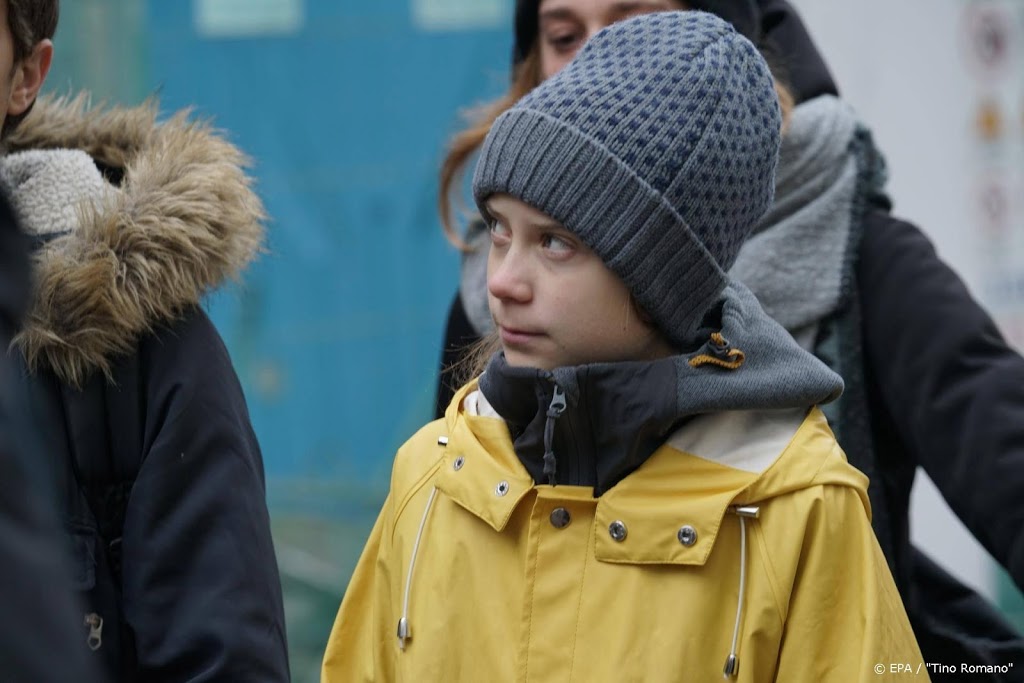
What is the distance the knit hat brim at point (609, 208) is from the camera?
76.6 inches

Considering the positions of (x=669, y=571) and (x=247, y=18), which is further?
(x=247, y=18)

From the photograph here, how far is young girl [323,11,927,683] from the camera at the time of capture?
6.00 ft

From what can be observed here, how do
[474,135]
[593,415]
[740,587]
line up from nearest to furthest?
1. [740,587]
2. [593,415]
3. [474,135]

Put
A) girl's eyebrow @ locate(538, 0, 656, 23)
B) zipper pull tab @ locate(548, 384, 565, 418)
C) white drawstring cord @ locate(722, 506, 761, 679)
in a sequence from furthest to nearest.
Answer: girl's eyebrow @ locate(538, 0, 656, 23) → zipper pull tab @ locate(548, 384, 565, 418) → white drawstring cord @ locate(722, 506, 761, 679)

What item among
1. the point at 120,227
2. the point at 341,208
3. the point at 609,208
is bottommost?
the point at 341,208

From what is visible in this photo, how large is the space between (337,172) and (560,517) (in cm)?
309

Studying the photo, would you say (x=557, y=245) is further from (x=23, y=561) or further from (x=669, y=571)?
(x=23, y=561)

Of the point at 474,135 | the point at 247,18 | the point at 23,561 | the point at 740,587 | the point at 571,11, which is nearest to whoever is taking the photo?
the point at 23,561

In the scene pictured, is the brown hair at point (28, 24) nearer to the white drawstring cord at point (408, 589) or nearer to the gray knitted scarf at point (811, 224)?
the white drawstring cord at point (408, 589)

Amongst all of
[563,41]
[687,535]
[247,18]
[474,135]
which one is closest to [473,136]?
[474,135]

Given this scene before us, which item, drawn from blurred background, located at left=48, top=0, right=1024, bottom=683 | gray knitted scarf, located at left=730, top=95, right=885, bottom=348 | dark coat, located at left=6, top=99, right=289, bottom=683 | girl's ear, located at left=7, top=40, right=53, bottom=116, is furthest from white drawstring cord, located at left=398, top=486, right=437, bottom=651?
blurred background, located at left=48, top=0, right=1024, bottom=683

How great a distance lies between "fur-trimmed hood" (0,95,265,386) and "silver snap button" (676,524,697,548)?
791 millimetres

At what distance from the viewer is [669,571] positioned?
1864 millimetres

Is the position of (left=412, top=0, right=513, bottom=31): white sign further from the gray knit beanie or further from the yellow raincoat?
the yellow raincoat
